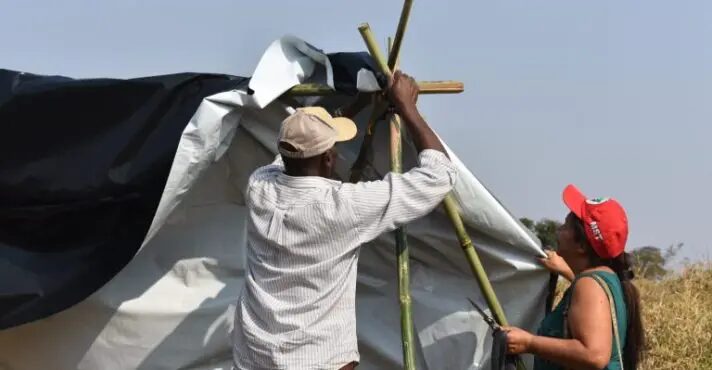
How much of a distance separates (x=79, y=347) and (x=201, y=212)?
2.36 feet

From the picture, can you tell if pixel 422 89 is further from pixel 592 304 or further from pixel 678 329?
pixel 678 329

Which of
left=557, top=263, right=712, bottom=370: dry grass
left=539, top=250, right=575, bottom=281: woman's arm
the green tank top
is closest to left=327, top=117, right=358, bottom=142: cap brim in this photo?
the green tank top

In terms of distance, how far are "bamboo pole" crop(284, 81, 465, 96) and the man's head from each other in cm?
51

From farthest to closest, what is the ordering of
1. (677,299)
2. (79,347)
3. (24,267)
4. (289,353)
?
(677,299) → (79,347) → (24,267) → (289,353)

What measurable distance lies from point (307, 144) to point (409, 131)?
453mm

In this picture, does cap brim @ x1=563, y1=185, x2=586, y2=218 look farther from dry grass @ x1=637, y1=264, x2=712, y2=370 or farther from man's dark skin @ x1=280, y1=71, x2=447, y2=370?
dry grass @ x1=637, y1=264, x2=712, y2=370

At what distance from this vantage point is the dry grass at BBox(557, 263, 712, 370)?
471 cm

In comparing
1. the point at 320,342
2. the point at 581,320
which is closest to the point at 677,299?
the point at 581,320

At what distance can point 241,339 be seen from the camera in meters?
2.55

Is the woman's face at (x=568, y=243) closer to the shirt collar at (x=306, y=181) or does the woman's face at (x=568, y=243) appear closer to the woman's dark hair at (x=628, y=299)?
the woman's dark hair at (x=628, y=299)

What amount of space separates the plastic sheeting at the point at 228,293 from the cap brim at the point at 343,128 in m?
0.46

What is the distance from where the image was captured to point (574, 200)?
2.75 meters

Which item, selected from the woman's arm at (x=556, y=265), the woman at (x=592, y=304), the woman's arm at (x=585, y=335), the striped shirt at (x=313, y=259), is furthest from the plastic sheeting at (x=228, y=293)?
the striped shirt at (x=313, y=259)

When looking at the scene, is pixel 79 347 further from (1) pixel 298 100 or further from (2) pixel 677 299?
(2) pixel 677 299
